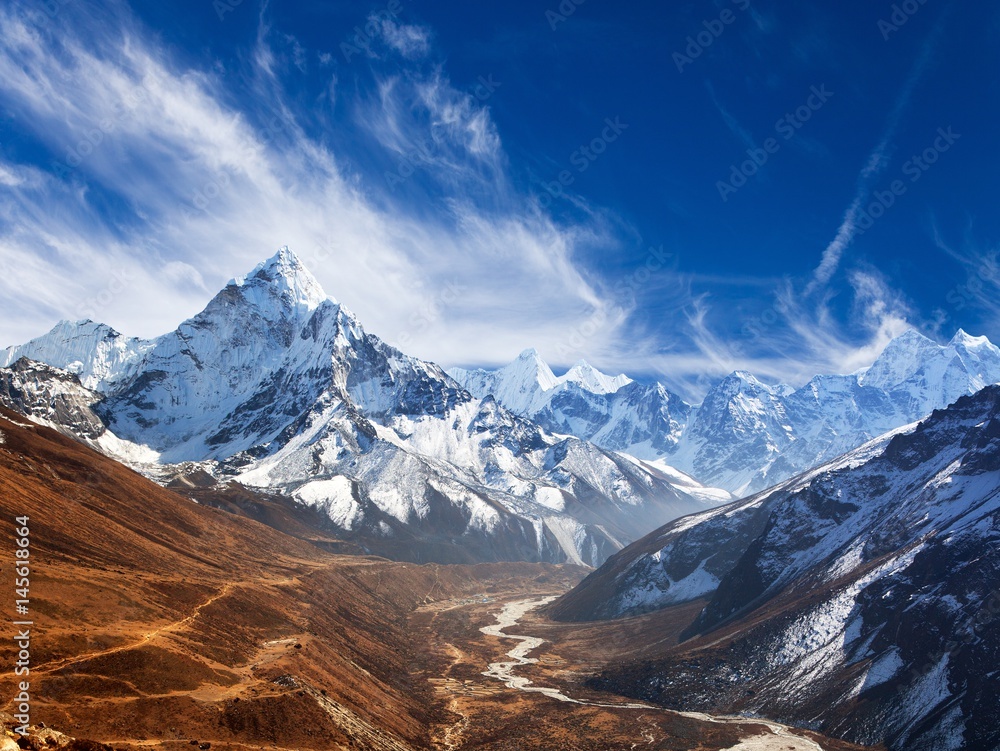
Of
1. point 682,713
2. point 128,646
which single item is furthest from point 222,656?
point 682,713

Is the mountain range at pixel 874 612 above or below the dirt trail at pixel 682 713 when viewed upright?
above

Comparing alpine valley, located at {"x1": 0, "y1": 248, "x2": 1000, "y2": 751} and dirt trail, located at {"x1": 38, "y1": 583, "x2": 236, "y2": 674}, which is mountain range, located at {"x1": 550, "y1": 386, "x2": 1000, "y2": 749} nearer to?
alpine valley, located at {"x1": 0, "y1": 248, "x2": 1000, "y2": 751}

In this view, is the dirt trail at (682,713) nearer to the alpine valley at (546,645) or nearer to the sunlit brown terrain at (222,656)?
the alpine valley at (546,645)

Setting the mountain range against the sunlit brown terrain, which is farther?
the mountain range

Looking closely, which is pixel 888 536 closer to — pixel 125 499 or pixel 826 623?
pixel 826 623

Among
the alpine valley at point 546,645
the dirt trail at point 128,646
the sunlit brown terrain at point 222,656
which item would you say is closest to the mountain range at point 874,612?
the alpine valley at point 546,645

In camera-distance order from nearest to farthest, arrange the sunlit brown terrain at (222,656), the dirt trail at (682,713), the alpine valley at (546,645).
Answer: the sunlit brown terrain at (222,656), the alpine valley at (546,645), the dirt trail at (682,713)

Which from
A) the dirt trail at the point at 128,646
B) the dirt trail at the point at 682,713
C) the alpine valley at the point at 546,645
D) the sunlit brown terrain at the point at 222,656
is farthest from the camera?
the dirt trail at the point at 682,713

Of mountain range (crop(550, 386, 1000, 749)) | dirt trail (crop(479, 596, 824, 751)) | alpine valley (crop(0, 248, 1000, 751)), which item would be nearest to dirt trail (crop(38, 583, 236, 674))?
alpine valley (crop(0, 248, 1000, 751))

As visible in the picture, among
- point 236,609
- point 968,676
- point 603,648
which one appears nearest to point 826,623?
point 968,676

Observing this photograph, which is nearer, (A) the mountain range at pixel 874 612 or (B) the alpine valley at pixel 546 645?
(B) the alpine valley at pixel 546 645

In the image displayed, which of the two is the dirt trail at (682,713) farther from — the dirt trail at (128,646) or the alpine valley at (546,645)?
the dirt trail at (128,646)
